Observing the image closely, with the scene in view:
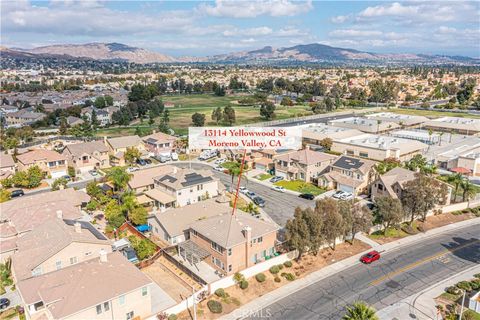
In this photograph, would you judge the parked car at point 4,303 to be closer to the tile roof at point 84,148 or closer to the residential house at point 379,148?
the tile roof at point 84,148

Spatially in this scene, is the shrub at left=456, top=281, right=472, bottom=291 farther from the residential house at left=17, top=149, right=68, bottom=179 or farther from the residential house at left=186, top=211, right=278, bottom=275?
the residential house at left=17, top=149, right=68, bottom=179

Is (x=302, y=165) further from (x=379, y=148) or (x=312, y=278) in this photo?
(x=312, y=278)

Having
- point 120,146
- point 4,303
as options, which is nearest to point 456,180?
point 4,303

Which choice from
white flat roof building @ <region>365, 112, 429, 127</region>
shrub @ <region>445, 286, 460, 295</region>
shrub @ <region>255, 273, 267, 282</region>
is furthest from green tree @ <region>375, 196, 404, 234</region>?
white flat roof building @ <region>365, 112, 429, 127</region>

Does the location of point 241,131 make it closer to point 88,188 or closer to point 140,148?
point 140,148

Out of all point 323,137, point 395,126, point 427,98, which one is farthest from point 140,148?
point 427,98

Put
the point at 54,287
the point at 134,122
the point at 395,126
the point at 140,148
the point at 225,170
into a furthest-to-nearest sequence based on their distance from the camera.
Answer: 1. the point at 134,122
2. the point at 395,126
3. the point at 140,148
4. the point at 225,170
5. the point at 54,287
